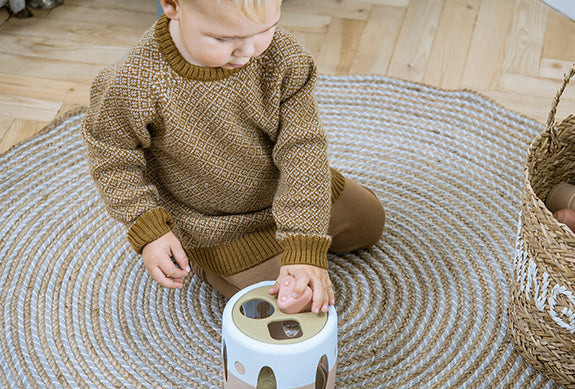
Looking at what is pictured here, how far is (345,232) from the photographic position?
41.1 inches

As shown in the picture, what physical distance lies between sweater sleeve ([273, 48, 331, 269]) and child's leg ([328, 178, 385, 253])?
0.49ft

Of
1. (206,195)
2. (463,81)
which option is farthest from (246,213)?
(463,81)

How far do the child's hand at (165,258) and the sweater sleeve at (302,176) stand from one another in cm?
12

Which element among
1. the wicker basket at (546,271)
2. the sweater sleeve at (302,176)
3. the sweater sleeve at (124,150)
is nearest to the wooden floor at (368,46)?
the wicker basket at (546,271)

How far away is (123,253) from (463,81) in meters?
0.80

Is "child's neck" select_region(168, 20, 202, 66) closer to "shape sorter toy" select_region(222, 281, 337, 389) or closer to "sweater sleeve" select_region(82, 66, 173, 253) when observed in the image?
"sweater sleeve" select_region(82, 66, 173, 253)

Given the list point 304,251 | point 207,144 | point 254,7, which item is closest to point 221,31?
point 254,7

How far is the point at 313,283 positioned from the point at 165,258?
0.58 feet

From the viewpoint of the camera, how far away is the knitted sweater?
2.60 ft

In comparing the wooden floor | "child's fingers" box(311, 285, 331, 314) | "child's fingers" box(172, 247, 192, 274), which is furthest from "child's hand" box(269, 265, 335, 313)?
the wooden floor

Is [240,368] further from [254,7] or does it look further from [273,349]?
[254,7]

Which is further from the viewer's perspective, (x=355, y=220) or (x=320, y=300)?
(x=355, y=220)

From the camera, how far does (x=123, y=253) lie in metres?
1.09

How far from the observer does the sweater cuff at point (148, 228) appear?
33.3 inches
